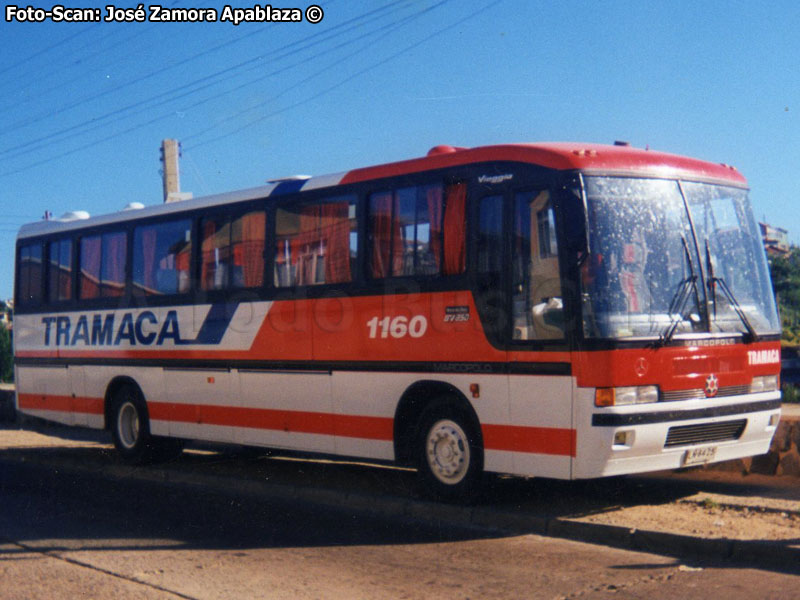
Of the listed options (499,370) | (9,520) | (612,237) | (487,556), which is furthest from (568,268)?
(9,520)

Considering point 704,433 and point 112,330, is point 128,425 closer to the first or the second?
point 112,330

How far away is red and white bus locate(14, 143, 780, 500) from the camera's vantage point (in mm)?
8453

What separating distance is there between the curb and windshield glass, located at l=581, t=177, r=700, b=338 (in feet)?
5.21

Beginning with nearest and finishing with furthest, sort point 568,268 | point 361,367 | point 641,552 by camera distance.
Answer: point 641,552 < point 568,268 < point 361,367

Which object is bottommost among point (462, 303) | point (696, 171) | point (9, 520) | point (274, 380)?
point (9, 520)

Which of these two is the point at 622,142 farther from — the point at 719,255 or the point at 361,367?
the point at 361,367

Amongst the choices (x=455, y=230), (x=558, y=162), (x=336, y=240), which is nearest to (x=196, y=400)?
(x=336, y=240)

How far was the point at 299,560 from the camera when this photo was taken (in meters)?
7.66

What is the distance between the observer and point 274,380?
38.5 ft

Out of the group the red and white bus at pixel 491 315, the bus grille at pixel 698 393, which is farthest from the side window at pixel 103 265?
the bus grille at pixel 698 393

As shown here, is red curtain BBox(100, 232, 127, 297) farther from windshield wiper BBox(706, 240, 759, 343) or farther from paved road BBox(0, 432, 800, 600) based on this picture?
windshield wiper BBox(706, 240, 759, 343)

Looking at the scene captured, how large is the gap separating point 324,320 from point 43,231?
23.3 ft

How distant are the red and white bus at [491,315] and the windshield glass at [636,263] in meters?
0.02

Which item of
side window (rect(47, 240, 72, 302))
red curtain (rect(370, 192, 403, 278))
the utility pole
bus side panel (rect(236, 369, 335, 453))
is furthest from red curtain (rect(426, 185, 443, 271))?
→ the utility pole
